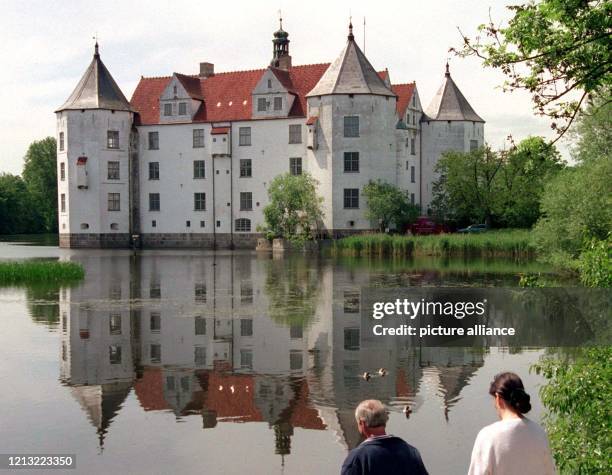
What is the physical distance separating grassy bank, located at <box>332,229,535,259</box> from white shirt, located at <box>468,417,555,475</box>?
129ft

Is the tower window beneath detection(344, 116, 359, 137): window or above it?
beneath

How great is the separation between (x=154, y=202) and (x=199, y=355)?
50877mm

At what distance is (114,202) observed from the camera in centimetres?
6556

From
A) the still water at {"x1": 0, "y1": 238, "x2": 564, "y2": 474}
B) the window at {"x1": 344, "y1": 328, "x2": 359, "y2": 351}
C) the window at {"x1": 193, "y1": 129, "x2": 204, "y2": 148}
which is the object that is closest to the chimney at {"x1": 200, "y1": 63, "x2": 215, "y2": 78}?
the window at {"x1": 193, "y1": 129, "x2": 204, "y2": 148}

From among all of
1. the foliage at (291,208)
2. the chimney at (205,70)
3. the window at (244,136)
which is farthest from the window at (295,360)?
the chimney at (205,70)

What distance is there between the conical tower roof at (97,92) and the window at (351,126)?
17207 millimetres

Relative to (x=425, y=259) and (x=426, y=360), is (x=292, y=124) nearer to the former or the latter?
(x=425, y=259)

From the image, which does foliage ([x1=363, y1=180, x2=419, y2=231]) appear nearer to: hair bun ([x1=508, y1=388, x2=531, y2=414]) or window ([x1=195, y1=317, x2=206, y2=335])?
window ([x1=195, y1=317, x2=206, y2=335])

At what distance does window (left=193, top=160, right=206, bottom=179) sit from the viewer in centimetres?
6512

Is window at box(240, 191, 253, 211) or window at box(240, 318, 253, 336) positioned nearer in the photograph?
window at box(240, 318, 253, 336)

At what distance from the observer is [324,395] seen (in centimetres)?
1320

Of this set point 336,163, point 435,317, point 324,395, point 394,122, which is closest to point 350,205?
point 336,163

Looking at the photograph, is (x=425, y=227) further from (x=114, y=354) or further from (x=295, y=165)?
(x=114, y=354)

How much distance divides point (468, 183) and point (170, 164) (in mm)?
22347
